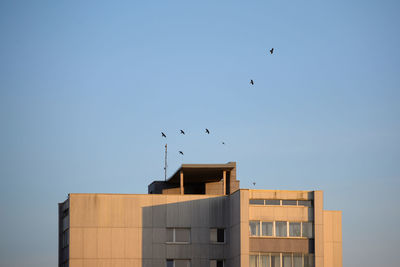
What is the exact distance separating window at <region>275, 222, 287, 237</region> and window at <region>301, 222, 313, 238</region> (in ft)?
5.05

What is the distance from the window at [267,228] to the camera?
247 ft

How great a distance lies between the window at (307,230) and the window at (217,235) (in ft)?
26.3

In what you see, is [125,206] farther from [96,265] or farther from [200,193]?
[200,193]

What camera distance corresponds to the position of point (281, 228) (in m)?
75.8

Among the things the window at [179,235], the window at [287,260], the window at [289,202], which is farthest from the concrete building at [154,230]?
the window at [287,260]

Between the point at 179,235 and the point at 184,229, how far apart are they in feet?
2.20

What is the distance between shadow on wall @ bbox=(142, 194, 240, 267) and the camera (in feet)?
260

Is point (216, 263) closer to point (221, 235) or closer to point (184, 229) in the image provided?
point (221, 235)

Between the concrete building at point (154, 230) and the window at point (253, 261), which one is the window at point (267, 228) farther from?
the concrete building at point (154, 230)

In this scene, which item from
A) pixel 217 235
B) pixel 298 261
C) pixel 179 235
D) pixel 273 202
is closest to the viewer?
pixel 298 261

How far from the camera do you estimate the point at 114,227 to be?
79.7 m

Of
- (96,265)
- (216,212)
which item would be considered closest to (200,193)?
(216,212)

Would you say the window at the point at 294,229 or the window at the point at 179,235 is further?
the window at the point at 179,235

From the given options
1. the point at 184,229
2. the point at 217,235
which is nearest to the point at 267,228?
the point at 217,235
